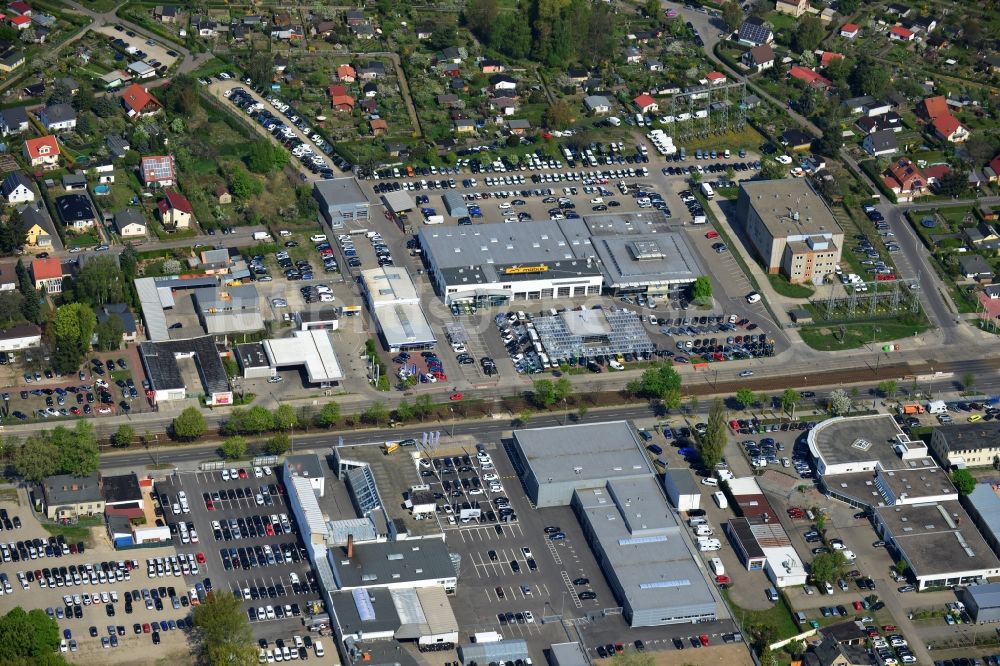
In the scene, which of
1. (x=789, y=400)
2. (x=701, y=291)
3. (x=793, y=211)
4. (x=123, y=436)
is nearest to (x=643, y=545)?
(x=789, y=400)

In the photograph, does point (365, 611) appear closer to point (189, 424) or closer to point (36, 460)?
point (189, 424)

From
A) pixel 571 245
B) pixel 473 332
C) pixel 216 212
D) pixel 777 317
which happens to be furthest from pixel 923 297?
pixel 216 212

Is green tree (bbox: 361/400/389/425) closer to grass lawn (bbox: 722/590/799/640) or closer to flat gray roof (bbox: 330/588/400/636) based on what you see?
flat gray roof (bbox: 330/588/400/636)

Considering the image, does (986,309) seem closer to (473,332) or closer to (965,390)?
(965,390)

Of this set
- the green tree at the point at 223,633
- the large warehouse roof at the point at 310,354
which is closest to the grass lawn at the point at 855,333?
the large warehouse roof at the point at 310,354

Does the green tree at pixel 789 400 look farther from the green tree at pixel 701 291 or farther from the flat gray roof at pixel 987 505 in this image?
the flat gray roof at pixel 987 505

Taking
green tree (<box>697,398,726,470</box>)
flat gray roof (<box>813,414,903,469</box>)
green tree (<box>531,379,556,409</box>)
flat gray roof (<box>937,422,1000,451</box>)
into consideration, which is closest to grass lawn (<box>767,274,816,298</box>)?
flat gray roof (<box>813,414,903,469</box>)

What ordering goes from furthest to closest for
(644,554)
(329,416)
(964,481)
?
(329,416)
(964,481)
(644,554)

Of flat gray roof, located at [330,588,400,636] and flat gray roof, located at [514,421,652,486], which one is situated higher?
flat gray roof, located at [514,421,652,486]
